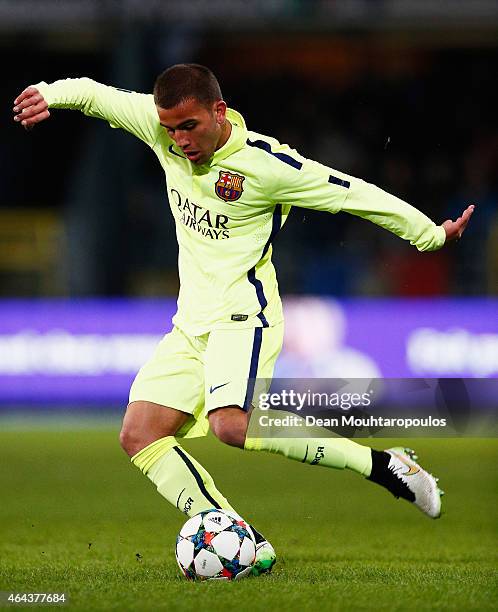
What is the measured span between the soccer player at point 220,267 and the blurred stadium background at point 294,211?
5.13m

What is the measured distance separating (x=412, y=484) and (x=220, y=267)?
3.99ft

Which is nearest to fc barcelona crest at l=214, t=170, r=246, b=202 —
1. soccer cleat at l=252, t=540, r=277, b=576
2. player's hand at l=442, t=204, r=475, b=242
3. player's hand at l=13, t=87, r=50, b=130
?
player's hand at l=13, t=87, r=50, b=130

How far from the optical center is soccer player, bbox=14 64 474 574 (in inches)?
195

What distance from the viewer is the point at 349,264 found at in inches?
480

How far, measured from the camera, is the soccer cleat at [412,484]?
5223 millimetres

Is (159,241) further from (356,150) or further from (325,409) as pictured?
(325,409)

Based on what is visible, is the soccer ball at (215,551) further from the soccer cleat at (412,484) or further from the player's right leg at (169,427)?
Result: the soccer cleat at (412,484)

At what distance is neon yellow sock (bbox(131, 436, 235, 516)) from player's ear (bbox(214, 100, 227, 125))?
1318mm

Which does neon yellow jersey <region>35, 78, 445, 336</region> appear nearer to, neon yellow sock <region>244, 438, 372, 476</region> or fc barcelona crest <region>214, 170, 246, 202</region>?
fc barcelona crest <region>214, 170, 246, 202</region>

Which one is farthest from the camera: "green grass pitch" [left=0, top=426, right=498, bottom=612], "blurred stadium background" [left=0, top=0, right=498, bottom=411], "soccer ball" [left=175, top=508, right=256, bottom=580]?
"blurred stadium background" [left=0, top=0, right=498, bottom=411]
